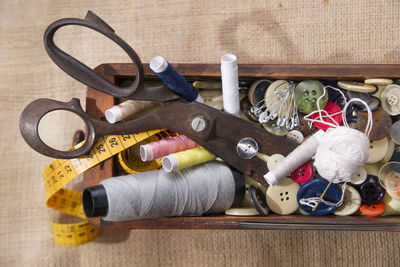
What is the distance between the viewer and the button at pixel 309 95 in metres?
0.88

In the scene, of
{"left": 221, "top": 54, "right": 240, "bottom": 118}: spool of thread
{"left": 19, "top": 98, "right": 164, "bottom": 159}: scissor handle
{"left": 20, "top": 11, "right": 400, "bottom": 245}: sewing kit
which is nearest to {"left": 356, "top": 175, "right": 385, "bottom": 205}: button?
{"left": 20, "top": 11, "right": 400, "bottom": 245}: sewing kit

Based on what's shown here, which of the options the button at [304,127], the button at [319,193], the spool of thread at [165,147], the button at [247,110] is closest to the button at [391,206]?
the button at [319,193]

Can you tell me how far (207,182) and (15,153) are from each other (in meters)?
0.66

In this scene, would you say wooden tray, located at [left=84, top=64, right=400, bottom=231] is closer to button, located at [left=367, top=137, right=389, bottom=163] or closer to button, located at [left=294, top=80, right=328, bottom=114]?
button, located at [left=294, top=80, right=328, bottom=114]

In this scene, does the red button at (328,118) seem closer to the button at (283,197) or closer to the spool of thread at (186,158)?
the button at (283,197)

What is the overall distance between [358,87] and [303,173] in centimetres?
23

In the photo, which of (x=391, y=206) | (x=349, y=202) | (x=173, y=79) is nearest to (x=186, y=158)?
(x=173, y=79)

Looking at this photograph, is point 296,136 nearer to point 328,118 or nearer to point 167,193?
point 328,118

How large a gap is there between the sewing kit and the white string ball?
0.03ft

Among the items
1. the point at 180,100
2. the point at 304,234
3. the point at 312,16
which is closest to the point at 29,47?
the point at 180,100

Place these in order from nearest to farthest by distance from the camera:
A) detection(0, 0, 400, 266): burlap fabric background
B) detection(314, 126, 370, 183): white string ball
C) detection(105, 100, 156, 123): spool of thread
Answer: detection(314, 126, 370, 183): white string ball → detection(105, 100, 156, 123): spool of thread → detection(0, 0, 400, 266): burlap fabric background

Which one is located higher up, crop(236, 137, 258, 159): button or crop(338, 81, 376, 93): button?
crop(338, 81, 376, 93): button

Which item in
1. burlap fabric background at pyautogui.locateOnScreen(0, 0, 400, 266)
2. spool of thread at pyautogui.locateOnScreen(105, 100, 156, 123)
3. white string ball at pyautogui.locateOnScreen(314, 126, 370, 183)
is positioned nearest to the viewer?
white string ball at pyautogui.locateOnScreen(314, 126, 370, 183)

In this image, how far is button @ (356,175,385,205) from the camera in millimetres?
881
